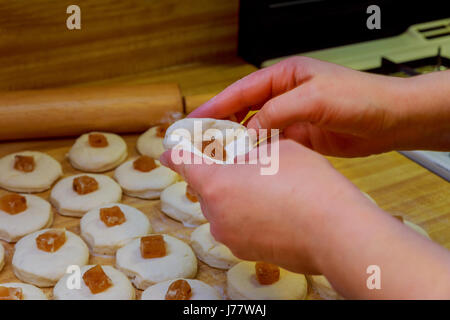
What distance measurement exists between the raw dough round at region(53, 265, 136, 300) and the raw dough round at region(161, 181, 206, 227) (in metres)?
0.35

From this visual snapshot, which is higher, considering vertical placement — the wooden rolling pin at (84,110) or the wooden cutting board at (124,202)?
the wooden rolling pin at (84,110)

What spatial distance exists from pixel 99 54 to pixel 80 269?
1.29 m

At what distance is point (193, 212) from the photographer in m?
1.93

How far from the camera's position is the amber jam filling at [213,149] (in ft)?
4.91

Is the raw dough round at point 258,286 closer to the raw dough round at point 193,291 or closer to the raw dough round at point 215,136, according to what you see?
the raw dough round at point 193,291

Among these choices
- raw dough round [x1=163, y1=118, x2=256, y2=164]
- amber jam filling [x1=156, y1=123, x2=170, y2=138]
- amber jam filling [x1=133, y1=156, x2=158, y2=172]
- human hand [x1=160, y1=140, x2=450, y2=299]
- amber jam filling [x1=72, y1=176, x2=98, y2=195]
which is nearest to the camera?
human hand [x1=160, y1=140, x2=450, y2=299]

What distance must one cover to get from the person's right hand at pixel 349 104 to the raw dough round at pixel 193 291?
20.7 inches

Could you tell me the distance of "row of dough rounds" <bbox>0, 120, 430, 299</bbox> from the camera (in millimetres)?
1622

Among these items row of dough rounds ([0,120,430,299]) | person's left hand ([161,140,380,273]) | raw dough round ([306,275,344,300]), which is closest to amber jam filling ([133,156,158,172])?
row of dough rounds ([0,120,430,299])

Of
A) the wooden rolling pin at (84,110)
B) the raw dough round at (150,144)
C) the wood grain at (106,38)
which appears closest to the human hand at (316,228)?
the raw dough round at (150,144)

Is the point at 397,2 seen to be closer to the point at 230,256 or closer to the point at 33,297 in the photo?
the point at 230,256

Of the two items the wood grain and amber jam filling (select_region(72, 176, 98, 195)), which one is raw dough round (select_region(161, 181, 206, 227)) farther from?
the wood grain

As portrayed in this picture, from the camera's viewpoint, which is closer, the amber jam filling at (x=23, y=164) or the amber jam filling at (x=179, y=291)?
the amber jam filling at (x=179, y=291)
